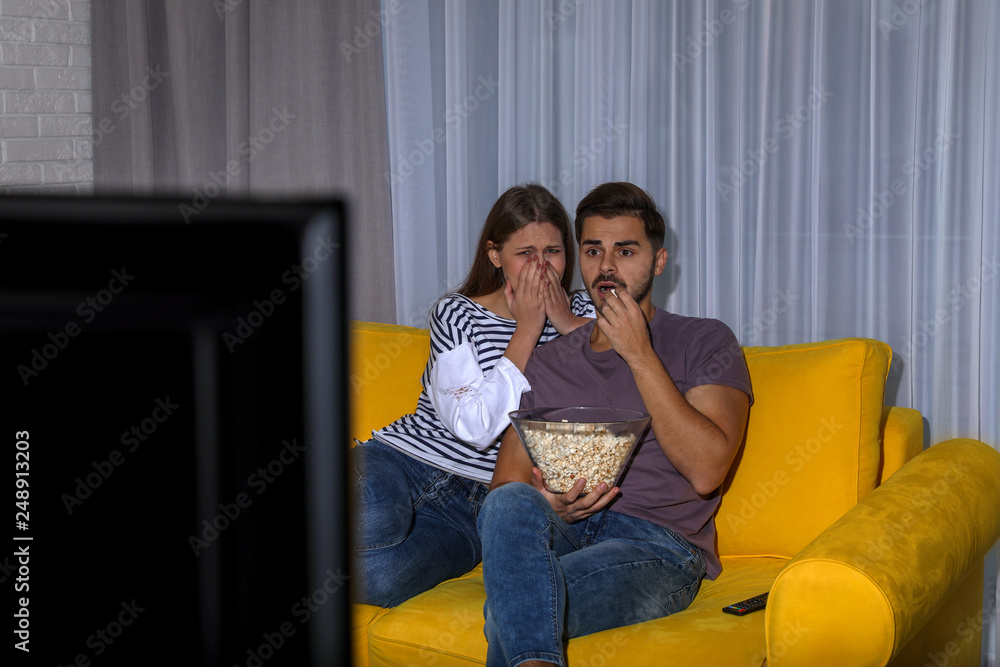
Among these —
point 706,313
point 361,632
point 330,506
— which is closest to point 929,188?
point 706,313

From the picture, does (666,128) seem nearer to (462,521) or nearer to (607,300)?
(607,300)

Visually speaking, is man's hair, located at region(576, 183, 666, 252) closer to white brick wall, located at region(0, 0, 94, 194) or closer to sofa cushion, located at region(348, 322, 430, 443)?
sofa cushion, located at region(348, 322, 430, 443)

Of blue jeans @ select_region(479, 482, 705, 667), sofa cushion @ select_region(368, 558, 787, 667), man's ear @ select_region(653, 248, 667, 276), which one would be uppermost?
man's ear @ select_region(653, 248, 667, 276)

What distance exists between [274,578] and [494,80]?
7.68 feet

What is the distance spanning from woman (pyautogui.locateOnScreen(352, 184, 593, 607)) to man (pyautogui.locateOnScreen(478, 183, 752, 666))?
83 millimetres

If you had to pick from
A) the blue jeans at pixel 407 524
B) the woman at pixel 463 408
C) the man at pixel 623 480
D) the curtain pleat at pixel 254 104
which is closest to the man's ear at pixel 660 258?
the man at pixel 623 480

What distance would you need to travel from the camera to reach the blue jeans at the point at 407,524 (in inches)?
68.0

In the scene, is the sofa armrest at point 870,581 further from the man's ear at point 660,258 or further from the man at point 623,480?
the man's ear at point 660,258

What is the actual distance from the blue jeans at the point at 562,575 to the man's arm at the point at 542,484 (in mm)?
31

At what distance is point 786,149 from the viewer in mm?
2205

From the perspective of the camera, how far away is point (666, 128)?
2.35m

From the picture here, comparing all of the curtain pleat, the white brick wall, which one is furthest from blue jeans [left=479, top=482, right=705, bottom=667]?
the white brick wall

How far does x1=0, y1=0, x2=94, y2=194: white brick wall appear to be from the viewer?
288cm

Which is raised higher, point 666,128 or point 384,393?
point 666,128
